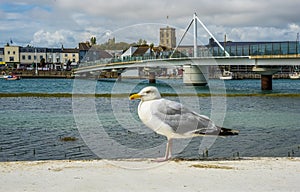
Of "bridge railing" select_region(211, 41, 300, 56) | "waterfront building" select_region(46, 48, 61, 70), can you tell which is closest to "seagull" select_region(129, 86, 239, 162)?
"bridge railing" select_region(211, 41, 300, 56)

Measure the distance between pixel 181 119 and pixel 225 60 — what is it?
48890mm

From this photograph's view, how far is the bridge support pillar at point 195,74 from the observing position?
67.0 m

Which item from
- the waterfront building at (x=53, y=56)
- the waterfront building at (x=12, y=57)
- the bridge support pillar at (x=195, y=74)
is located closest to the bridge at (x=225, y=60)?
the bridge support pillar at (x=195, y=74)

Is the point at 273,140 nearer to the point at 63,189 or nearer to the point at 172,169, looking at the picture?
the point at 172,169

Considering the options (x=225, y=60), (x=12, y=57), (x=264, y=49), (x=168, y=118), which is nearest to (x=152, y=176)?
(x=168, y=118)

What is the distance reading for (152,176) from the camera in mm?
7352

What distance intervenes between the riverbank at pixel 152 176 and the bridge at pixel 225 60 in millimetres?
33243

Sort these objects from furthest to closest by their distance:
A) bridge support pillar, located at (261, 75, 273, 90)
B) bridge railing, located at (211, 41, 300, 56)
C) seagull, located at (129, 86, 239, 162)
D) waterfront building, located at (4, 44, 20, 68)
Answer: waterfront building, located at (4, 44, 20, 68) → bridge support pillar, located at (261, 75, 273, 90) → bridge railing, located at (211, 41, 300, 56) → seagull, located at (129, 86, 239, 162)

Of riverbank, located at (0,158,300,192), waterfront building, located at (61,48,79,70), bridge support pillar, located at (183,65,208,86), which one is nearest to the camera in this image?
riverbank, located at (0,158,300,192)

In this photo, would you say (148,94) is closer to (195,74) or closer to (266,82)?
(266,82)

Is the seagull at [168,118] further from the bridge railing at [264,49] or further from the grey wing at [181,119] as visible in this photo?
the bridge railing at [264,49]

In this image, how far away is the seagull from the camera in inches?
304

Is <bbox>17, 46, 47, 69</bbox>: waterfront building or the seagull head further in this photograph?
<bbox>17, 46, 47, 69</bbox>: waterfront building

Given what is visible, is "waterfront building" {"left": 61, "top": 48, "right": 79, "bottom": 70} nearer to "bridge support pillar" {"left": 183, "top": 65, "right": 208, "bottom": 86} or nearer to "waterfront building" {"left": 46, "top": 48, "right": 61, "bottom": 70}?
"waterfront building" {"left": 46, "top": 48, "right": 61, "bottom": 70}
